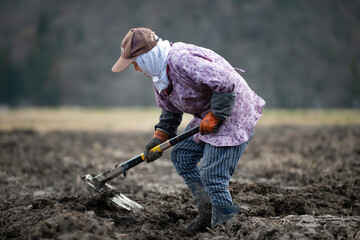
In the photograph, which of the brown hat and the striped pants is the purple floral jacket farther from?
the brown hat

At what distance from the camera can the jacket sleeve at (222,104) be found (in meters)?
3.16

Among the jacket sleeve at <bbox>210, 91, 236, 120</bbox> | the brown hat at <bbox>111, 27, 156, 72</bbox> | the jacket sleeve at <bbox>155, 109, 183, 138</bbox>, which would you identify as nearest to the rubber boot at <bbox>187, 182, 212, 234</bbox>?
the jacket sleeve at <bbox>155, 109, 183, 138</bbox>

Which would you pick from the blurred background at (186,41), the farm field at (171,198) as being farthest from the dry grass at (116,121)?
the blurred background at (186,41)

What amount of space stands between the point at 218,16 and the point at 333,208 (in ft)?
173

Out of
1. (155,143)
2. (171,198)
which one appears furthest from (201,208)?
(171,198)

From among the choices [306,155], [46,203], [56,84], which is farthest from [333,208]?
[56,84]

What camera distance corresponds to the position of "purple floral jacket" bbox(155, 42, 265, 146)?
312 cm

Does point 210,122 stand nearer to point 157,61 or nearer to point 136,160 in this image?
point 157,61

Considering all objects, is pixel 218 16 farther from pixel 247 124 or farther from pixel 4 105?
pixel 247 124

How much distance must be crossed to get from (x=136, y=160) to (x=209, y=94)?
1065 mm

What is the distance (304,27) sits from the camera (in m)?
52.0

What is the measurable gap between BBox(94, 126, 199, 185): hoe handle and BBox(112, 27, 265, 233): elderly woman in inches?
5.1

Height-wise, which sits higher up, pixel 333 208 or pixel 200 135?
pixel 200 135

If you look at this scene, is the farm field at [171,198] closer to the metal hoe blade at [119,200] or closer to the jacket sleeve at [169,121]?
the metal hoe blade at [119,200]
